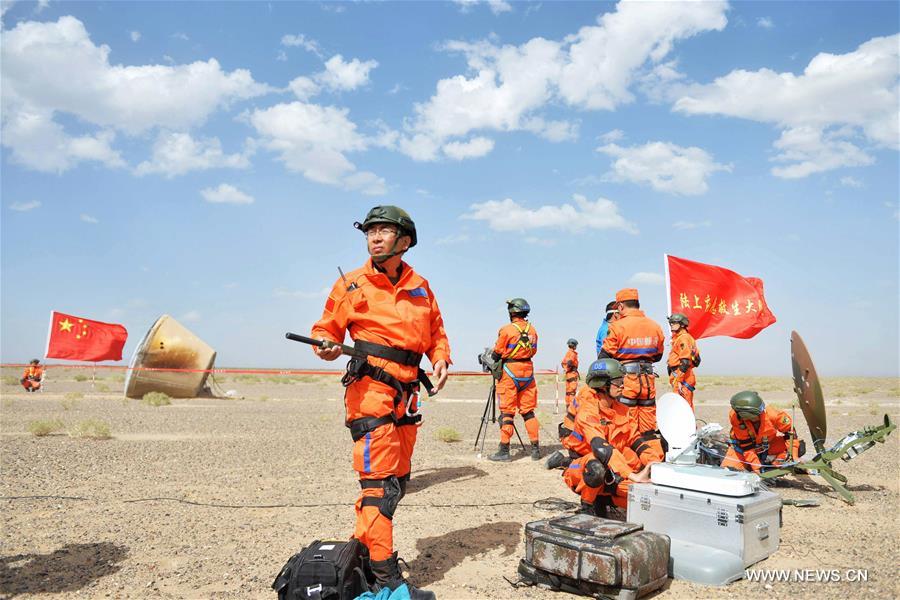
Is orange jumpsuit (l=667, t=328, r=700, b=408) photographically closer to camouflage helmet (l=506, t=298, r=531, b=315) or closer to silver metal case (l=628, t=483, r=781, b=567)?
camouflage helmet (l=506, t=298, r=531, b=315)

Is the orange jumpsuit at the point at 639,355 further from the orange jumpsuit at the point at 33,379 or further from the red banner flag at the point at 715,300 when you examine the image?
the orange jumpsuit at the point at 33,379

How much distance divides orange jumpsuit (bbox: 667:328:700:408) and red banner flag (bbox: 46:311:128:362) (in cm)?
2394

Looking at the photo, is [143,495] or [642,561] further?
[143,495]

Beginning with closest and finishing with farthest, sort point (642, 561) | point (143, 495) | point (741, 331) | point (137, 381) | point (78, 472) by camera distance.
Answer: point (642, 561) < point (143, 495) < point (78, 472) < point (741, 331) < point (137, 381)

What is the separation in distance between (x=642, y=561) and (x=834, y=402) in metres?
26.8

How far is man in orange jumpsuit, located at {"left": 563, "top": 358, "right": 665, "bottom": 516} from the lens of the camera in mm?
5344

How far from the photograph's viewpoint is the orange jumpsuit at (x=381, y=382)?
4.05 metres

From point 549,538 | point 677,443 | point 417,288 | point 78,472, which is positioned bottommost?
point 78,472

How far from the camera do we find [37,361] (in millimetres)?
24281

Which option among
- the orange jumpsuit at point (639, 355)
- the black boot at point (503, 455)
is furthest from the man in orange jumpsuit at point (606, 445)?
the black boot at point (503, 455)

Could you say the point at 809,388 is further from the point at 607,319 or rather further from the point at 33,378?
the point at 33,378

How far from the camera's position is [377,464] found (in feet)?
13.3

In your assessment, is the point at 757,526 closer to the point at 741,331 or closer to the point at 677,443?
the point at 677,443

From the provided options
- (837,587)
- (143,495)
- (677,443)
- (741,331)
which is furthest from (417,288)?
(741,331)
